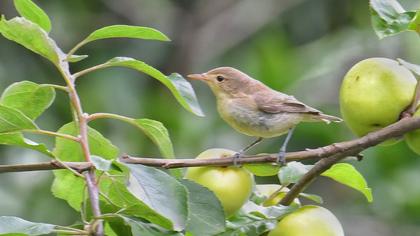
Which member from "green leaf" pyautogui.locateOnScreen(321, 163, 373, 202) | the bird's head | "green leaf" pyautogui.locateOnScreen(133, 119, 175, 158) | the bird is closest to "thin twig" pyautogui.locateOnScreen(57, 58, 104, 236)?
"green leaf" pyautogui.locateOnScreen(133, 119, 175, 158)

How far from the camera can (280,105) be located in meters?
2.26

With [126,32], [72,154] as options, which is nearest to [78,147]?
[72,154]

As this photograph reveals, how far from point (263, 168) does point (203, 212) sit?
0.68 ft

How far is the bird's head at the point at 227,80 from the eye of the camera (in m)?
2.46

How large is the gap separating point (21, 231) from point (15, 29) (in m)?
0.31

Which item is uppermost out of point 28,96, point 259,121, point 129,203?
point 28,96

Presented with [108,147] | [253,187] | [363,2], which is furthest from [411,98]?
[363,2]

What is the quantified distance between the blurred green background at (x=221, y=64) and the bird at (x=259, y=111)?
1770 mm

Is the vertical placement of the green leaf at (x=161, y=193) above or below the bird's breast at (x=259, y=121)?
above

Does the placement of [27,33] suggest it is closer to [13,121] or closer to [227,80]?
[13,121]

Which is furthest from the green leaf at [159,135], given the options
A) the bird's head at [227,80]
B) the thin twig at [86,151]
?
the bird's head at [227,80]

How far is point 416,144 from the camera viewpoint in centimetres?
160

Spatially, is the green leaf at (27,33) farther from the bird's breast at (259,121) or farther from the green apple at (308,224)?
the bird's breast at (259,121)

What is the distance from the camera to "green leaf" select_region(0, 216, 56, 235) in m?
1.45
